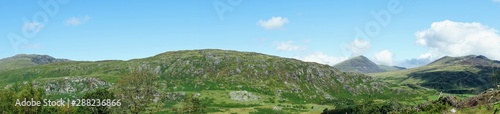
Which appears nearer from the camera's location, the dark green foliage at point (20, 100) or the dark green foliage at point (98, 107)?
the dark green foliage at point (20, 100)

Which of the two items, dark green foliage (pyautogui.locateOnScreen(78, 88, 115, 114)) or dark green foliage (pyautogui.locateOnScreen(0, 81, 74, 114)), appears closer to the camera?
dark green foliage (pyautogui.locateOnScreen(0, 81, 74, 114))

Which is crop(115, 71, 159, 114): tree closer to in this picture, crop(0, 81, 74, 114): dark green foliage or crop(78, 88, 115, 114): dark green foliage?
crop(78, 88, 115, 114): dark green foliage

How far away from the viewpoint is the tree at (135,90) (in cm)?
14525

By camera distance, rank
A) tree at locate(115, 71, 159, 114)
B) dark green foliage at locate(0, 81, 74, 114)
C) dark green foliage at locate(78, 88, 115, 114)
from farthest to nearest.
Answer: dark green foliage at locate(78, 88, 115, 114), tree at locate(115, 71, 159, 114), dark green foliage at locate(0, 81, 74, 114)

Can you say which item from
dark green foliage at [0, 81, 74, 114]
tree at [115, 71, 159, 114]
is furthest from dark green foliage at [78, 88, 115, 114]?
dark green foliage at [0, 81, 74, 114]

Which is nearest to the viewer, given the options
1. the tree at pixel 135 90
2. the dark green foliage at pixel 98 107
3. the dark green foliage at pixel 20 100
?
the dark green foliage at pixel 20 100

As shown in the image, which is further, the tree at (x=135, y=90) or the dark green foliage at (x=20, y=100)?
the tree at (x=135, y=90)

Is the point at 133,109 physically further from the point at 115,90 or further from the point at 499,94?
the point at 499,94

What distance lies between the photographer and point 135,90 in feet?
488

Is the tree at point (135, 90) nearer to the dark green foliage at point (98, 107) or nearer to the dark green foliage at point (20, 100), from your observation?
the dark green foliage at point (98, 107)

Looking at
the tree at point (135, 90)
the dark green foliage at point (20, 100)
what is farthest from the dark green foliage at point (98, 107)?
the dark green foliage at point (20, 100)

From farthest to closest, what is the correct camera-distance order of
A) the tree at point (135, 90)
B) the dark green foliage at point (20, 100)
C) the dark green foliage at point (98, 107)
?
the dark green foliage at point (98, 107), the tree at point (135, 90), the dark green foliage at point (20, 100)

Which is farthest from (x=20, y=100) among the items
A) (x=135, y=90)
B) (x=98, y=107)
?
(x=135, y=90)

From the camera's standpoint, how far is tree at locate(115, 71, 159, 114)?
145 m
